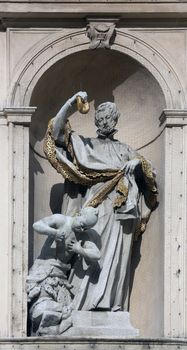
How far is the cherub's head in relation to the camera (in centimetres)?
4438

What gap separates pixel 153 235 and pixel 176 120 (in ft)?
3.18

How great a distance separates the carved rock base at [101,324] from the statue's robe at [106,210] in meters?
0.08

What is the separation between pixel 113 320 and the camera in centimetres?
4444

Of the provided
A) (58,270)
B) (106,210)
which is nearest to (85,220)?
(106,210)

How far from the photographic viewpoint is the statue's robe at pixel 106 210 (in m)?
44.6

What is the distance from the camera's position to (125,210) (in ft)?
146

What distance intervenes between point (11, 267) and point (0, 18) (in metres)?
1.99

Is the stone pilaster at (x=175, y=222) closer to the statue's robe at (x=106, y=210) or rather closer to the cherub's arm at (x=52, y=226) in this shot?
the statue's robe at (x=106, y=210)

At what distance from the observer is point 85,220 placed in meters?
44.4

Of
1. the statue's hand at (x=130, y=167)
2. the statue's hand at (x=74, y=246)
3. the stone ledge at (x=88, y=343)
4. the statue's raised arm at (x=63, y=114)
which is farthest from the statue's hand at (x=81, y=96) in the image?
the stone ledge at (x=88, y=343)

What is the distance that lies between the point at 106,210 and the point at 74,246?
44 centimetres

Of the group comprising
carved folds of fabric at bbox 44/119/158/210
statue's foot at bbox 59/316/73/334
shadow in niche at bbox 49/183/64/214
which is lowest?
statue's foot at bbox 59/316/73/334

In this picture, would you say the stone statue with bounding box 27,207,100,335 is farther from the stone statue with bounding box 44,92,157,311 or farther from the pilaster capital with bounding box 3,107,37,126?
the pilaster capital with bounding box 3,107,37,126

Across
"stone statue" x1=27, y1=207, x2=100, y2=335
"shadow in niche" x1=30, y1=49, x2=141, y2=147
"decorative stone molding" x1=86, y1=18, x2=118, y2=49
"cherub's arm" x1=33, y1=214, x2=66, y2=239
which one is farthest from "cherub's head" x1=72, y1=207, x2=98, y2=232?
"decorative stone molding" x1=86, y1=18, x2=118, y2=49
